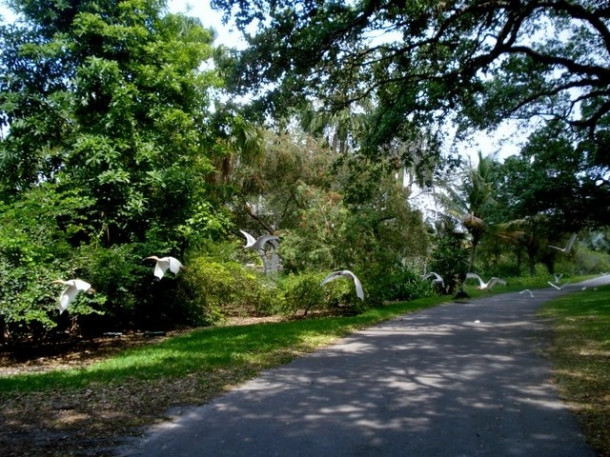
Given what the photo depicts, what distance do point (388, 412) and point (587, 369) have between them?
152 inches

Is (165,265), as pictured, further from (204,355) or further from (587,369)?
(587,369)

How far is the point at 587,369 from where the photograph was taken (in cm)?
728

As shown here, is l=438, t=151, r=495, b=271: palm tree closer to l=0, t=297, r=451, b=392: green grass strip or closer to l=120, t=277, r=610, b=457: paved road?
l=0, t=297, r=451, b=392: green grass strip

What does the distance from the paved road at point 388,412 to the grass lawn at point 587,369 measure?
0.54 ft

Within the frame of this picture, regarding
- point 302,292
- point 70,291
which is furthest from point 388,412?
point 302,292

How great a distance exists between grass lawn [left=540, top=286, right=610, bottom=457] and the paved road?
0.54 feet

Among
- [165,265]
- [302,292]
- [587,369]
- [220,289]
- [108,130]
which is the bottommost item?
[587,369]

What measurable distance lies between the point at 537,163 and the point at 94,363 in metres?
15.0

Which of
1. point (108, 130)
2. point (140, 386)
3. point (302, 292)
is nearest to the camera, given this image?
point (140, 386)

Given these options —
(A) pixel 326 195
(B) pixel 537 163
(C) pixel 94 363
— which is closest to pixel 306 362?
(C) pixel 94 363

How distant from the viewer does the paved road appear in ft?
14.1

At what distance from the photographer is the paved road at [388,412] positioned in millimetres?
4293

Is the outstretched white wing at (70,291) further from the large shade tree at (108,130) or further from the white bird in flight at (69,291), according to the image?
the large shade tree at (108,130)

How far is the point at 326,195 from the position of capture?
1895 centimetres
